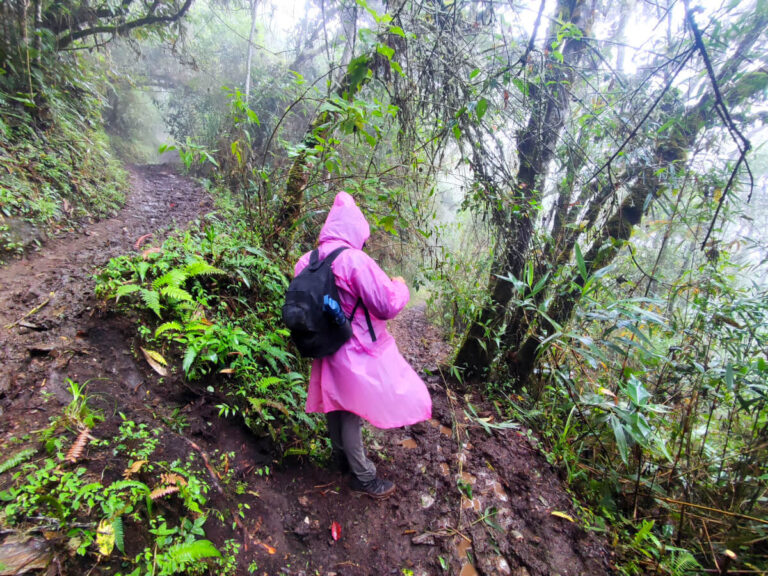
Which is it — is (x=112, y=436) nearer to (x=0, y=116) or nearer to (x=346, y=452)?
(x=346, y=452)

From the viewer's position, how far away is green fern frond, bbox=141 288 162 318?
263 centimetres

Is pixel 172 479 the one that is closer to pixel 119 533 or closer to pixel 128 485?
pixel 128 485

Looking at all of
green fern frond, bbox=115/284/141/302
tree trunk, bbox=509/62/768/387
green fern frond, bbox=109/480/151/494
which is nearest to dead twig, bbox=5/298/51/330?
green fern frond, bbox=115/284/141/302

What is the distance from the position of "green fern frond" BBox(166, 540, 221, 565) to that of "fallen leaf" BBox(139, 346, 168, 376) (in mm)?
1337

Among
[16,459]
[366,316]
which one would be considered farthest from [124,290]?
[366,316]

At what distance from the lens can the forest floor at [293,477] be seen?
203cm

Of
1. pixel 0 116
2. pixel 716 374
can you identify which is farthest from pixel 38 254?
pixel 716 374

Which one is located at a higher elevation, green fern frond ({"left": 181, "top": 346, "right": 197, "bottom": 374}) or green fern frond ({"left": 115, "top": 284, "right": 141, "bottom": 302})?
green fern frond ({"left": 115, "top": 284, "right": 141, "bottom": 302})

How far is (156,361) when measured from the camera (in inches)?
99.0

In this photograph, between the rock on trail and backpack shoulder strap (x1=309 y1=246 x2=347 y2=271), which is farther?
backpack shoulder strap (x1=309 y1=246 x2=347 y2=271)

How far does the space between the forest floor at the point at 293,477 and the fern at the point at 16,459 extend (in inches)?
5.2

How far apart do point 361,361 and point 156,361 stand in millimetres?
1601

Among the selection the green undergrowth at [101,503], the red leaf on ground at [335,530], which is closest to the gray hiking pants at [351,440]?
the red leaf on ground at [335,530]

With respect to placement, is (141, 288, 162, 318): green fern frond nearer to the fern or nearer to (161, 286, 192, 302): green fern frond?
(161, 286, 192, 302): green fern frond
